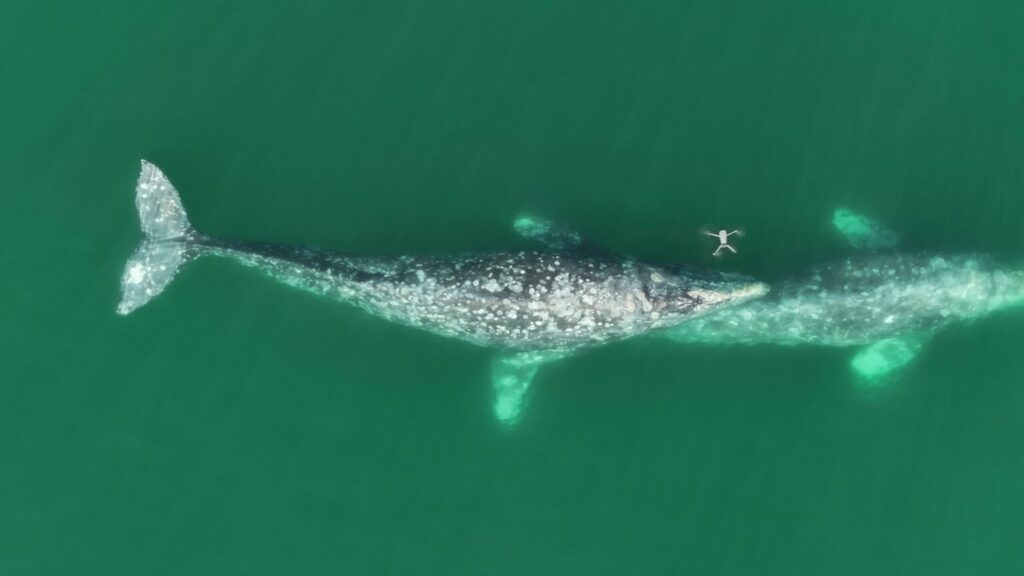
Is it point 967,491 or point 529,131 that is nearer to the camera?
point 967,491

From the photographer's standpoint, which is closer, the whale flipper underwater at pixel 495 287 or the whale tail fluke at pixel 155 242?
the whale flipper underwater at pixel 495 287

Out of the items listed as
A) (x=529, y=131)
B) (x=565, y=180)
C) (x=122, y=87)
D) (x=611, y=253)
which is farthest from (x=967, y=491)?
(x=122, y=87)

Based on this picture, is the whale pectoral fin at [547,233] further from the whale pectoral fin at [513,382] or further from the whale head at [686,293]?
the whale head at [686,293]

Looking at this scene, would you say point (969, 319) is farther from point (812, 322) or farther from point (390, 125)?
point (390, 125)

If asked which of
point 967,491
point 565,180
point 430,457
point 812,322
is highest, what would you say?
point 565,180

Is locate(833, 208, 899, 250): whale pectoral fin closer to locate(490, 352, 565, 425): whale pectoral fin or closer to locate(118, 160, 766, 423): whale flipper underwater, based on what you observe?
locate(118, 160, 766, 423): whale flipper underwater

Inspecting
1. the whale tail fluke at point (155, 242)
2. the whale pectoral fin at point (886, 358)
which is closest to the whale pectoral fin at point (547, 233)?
the whale pectoral fin at point (886, 358)

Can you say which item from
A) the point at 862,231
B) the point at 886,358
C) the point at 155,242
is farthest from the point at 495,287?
the point at 886,358

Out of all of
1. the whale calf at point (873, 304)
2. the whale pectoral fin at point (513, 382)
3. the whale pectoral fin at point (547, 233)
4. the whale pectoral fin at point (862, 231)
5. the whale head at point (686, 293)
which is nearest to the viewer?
the whale head at point (686, 293)

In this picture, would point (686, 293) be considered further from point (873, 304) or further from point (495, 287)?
point (873, 304)
